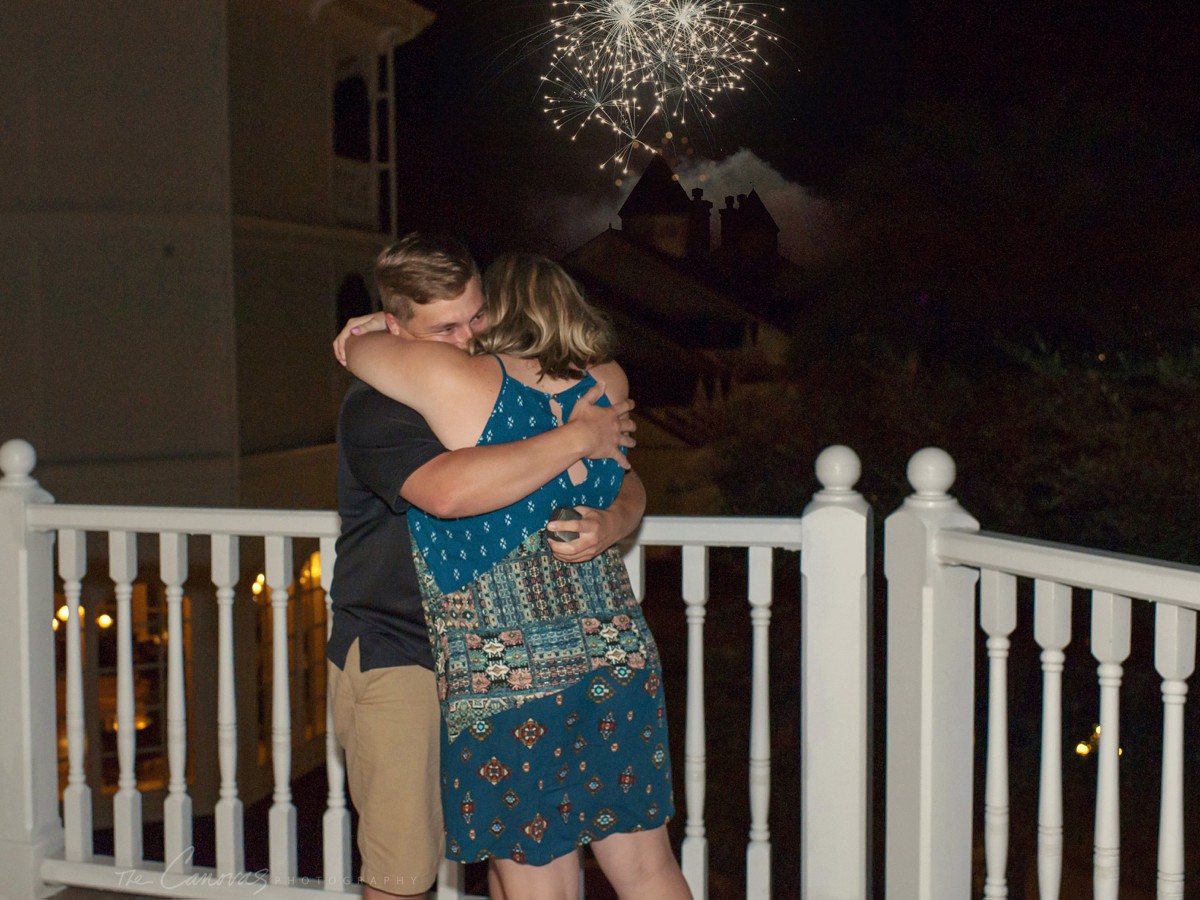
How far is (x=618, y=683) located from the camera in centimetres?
169

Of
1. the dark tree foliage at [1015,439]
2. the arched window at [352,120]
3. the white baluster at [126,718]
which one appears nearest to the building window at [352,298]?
the arched window at [352,120]

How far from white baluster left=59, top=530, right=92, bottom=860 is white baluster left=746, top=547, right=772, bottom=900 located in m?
1.38

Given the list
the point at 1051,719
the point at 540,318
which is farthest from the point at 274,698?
the point at 1051,719

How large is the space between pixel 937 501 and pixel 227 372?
26.0ft

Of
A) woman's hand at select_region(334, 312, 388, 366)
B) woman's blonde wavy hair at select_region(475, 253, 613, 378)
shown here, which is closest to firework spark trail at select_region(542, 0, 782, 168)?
woman's hand at select_region(334, 312, 388, 366)

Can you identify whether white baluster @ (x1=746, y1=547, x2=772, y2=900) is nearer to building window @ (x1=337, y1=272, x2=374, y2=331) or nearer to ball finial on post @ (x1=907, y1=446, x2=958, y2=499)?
ball finial on post @ (x1=907, y1=446, x2=958, y2=499)

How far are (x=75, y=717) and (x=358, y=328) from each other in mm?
1339

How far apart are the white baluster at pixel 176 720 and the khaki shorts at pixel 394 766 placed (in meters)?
0.84

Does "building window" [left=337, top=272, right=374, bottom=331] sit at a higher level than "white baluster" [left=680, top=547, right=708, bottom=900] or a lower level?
higher

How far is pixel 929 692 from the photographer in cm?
206

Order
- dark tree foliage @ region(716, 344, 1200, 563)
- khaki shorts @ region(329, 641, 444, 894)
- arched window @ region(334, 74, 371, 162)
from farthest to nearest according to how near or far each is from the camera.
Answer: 1. arched window @ region(334, 74, 371, 162)
2. dark tree foliage @ region(716, 344, 1200, 563)
3. khaki shorts @ region(329, 641, 444, 894)

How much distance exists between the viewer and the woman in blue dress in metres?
1.65

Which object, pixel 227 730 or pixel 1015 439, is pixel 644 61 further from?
pixel 227 730

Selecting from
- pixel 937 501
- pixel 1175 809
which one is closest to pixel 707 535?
pixel 937 501
